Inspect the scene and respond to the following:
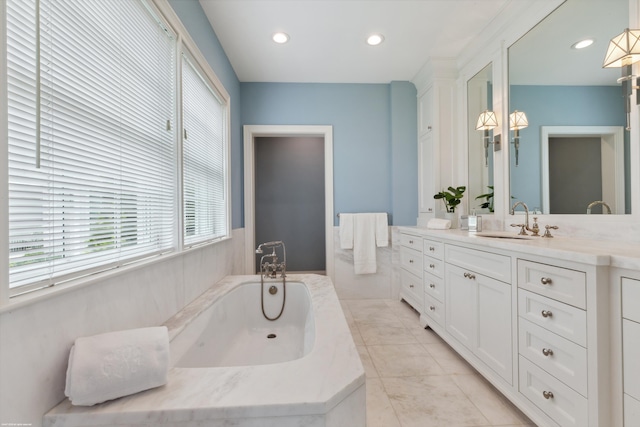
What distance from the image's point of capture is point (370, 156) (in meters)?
3.22

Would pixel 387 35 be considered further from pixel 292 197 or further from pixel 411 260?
pixel 292 197

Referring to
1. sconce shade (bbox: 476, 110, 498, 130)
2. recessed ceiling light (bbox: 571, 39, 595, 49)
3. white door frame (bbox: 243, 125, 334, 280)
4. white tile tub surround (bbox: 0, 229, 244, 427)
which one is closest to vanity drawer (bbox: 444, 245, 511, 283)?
sconce shade (bbox: 476, 110, 498, 130)

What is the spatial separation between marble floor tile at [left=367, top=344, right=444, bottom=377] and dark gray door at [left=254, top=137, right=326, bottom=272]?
101 inches

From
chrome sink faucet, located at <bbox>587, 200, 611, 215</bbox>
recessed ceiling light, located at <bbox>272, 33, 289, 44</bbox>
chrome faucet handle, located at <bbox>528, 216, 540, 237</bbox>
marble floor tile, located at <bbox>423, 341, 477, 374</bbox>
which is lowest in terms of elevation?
marble floor tile, located at <bbox>423, 341, 477, 374</bbox>

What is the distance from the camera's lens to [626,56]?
128 cm

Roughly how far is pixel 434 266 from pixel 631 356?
133 cm

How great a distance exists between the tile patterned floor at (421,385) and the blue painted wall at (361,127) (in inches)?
54.4

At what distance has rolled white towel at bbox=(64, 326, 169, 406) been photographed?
2.38 feet

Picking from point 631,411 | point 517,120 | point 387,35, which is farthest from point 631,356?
point 387,35

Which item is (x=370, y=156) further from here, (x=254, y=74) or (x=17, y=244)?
(x=17, y=244)

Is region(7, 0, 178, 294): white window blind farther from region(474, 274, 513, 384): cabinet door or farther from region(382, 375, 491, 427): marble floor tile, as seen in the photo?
region(474, 274, 513, 384): cabinet door

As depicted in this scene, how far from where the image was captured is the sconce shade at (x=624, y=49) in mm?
1261

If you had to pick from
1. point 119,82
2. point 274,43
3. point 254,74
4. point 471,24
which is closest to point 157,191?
point 119,82

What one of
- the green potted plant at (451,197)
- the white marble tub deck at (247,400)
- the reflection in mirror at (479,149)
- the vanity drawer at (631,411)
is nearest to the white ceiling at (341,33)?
the reflection in mirror at (479,149)
